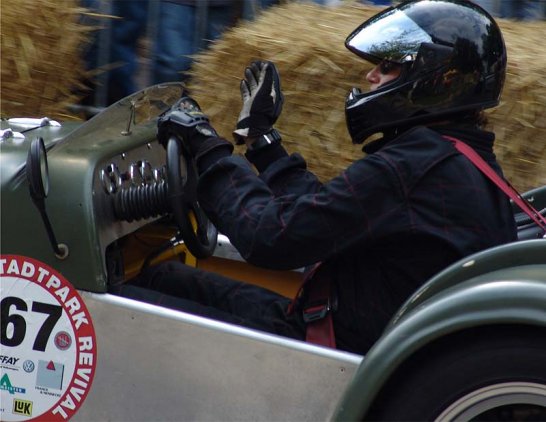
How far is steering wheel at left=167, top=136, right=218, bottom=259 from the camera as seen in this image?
9.34ft

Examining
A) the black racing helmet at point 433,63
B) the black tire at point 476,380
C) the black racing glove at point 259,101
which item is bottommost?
the black tire at point 476,380

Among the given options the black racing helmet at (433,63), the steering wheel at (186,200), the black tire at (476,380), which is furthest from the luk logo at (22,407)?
the black racing helmet at (433,63)

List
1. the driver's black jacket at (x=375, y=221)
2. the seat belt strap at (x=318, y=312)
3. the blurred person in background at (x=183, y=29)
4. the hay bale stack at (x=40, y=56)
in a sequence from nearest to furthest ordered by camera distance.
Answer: the driver's black jacket at (x=375, y=221) → the seat belt strap at (x=318, y=312) → the hay bale stack at (x=40, y=56) → the blurred person in background at (x=183, y=29)

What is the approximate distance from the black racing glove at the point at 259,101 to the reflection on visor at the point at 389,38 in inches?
9.5

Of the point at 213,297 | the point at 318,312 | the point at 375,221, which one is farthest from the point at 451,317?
the point at 213,297

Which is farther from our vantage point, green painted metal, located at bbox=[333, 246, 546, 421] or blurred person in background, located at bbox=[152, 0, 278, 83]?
blurred person in background, located at bbox=[152, 0, 278, 83]

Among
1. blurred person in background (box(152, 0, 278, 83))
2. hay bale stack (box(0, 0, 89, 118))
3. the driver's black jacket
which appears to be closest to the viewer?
the driver's black jacket

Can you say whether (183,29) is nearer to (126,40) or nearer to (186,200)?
(126,40)

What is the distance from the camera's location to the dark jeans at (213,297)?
9.29 ft

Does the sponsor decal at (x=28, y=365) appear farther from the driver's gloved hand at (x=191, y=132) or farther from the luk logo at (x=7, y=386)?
the driver's gloved hand at (x=191, y=132)

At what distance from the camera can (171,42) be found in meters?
5.23

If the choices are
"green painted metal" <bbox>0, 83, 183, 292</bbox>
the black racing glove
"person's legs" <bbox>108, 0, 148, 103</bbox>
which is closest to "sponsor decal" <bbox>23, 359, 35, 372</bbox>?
"green painted metal" <bbox>0, 83, 183, 292</bbox>

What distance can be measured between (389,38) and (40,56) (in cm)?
279

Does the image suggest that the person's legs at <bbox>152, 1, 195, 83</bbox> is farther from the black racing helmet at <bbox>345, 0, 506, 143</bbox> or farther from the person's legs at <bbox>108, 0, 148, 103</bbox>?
the black racing helmet at <bbox>345, 0, 506, 143</bbox>
